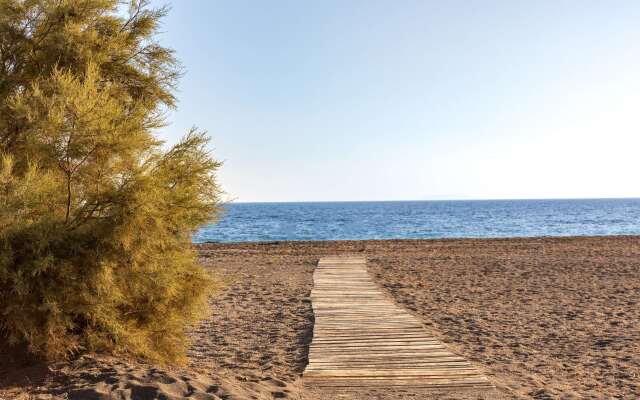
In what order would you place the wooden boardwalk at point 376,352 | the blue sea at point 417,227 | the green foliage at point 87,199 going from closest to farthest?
1. the green foliage at point 87,199
2. the wooden boardwalk at point 376,352
3. the blue sea at point 417,227

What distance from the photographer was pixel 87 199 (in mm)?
5848

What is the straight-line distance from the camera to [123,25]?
7047 mm

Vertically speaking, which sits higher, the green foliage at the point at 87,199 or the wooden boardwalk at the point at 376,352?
the green foliage at the point at 87,199

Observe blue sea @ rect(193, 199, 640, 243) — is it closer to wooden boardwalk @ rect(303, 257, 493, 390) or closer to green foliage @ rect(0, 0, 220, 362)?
green foliage @ rect(0, 0, 220, 362)

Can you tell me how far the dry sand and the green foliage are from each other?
0.55 meters

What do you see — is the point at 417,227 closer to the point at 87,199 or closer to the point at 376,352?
the point at 376,352

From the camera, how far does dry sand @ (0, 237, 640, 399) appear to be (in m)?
5.48

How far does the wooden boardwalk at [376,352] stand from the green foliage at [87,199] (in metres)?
1.94

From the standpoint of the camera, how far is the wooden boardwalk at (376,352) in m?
6.18

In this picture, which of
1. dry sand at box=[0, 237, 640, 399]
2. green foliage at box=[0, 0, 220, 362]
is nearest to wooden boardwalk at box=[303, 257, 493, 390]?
dry sand at box=[0, 237, 640, 399]

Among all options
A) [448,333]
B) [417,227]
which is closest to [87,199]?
[448,333]

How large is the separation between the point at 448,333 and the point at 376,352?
2.07 m

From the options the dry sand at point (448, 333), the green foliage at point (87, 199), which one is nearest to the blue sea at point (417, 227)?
the green foliage at point (87, 199)

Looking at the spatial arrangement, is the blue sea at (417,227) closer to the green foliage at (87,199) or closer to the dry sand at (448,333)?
the green foliage at (87,199)
